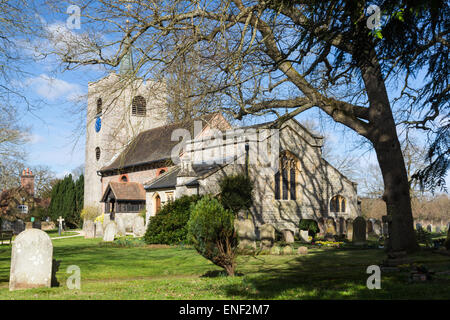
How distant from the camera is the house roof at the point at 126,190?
108 ft

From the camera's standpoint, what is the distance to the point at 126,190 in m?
33.9

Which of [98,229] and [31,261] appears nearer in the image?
[31,261]

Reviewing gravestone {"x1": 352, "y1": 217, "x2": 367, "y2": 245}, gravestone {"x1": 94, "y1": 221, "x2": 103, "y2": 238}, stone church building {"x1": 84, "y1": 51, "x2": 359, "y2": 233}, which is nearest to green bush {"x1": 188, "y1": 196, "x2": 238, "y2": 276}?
gravestone {"x1": 352, "y1": 217, "x2": 367, "y2": 245}

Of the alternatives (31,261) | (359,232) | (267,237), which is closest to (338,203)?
(359,232)

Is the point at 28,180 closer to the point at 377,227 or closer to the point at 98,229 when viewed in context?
the point at 98,229

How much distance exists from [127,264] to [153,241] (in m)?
7.44

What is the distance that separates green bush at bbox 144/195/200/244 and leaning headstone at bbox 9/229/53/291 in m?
11.5

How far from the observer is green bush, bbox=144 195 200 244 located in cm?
1930

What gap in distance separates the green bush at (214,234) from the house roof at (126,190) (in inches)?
1002

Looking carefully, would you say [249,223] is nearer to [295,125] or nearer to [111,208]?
[295,125]

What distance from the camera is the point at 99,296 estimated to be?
259 inches

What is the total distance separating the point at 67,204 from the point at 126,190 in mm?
14967

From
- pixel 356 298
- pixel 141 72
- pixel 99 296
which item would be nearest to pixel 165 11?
pixel 141 72

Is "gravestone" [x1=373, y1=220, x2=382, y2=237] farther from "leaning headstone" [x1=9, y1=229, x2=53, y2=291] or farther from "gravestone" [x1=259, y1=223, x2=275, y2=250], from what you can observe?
"leaning headstone" [x1=9, y1=229, x2=53, y2=291]
